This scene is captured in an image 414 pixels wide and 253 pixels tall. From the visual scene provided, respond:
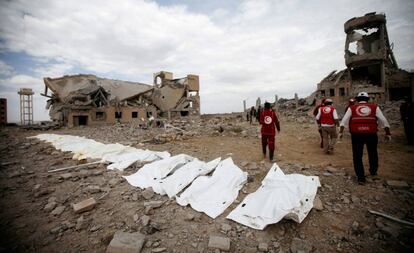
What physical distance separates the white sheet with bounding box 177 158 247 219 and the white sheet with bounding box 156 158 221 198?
0.16 metres

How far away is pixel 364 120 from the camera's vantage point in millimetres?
3359

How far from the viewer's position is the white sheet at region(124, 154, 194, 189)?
3718mm

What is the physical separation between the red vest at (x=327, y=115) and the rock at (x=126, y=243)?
17.3 ft

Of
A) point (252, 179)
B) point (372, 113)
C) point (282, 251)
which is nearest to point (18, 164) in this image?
point (252, 179)

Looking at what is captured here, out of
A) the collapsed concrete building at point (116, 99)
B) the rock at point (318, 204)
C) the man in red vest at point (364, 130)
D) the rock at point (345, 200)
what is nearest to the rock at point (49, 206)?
the rock at point (318, 204)

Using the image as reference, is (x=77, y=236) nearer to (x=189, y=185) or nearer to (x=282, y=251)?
(x=189, y=185)

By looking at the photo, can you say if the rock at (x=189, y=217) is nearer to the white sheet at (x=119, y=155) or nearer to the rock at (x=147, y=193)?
the rock at (x=147, y=193)

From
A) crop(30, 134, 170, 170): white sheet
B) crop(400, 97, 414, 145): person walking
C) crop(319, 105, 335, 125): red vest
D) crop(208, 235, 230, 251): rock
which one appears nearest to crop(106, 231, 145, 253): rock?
crop(208, 235, 230, 251): rock

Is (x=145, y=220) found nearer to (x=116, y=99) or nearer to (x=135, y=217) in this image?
(x=135, y=217)

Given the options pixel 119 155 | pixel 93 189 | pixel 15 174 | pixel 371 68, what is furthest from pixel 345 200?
pixel 371 68

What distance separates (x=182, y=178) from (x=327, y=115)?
433 centimetres

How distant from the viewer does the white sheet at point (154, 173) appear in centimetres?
372

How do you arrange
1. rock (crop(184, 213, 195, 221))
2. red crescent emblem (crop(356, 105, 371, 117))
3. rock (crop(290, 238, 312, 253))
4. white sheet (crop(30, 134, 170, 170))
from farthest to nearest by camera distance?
white sheet (crop(30, 134, 170, 170)) → red crescent emblem (crop(356, 105, 371, 117)) → rock (crop(184, 213, 195, 221)) → rock (crop(290, 238, 312, 253))

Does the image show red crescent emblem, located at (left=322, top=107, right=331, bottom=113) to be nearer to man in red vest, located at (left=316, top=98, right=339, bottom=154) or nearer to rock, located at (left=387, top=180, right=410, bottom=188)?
man in red vest, located at (left=316, top=98, right=339, bottom=154)
